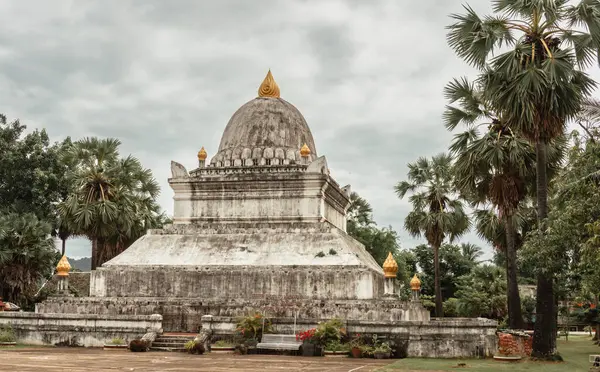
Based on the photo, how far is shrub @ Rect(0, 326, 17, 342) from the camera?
2158 centimetres

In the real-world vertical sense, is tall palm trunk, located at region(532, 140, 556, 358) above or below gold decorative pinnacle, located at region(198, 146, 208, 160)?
below

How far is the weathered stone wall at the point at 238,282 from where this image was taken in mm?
23500

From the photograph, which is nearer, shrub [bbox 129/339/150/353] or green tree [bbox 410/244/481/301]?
shrub [bbox 129/339/150/353]

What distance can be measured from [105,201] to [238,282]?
10219mm

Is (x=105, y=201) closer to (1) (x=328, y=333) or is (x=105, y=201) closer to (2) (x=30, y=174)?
(2) (x=30, y=174)

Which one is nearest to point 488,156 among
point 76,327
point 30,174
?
point 76,327

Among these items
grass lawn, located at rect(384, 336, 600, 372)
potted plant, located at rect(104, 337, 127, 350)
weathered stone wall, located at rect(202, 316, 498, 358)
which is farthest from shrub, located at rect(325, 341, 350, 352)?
potted plant, located at rect(104, 337, 127, 350)

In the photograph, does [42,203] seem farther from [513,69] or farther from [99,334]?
[513,69]

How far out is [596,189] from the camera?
16531mm

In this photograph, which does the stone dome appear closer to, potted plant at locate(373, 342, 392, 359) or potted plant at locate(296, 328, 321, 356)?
potted plant at locate(296, 328, 321, 356)

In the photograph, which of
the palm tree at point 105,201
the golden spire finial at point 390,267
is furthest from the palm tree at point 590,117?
the palm tree at point 105,201

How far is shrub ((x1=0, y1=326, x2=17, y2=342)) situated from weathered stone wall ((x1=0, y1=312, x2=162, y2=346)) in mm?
165

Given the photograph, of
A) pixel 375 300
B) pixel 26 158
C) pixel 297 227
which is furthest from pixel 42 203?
pixel 375 300

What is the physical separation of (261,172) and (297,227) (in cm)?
279
